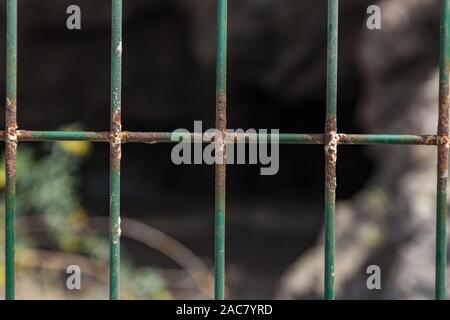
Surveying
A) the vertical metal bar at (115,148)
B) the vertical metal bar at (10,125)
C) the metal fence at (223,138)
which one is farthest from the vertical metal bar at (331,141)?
the vertical metal bar at (10,125)

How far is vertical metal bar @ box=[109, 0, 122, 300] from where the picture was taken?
37.4 inches

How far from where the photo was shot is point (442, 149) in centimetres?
98

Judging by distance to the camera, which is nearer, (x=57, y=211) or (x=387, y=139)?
(x=387, y=139)

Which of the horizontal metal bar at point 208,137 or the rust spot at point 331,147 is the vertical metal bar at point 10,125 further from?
the rust spot at point 331,147

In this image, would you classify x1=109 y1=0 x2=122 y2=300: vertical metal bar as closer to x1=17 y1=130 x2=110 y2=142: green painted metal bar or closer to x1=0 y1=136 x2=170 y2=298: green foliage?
x1=17 y1=130 x2=110 y2=142: green painted metal bar

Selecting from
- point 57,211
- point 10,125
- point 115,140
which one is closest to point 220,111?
point 115,140

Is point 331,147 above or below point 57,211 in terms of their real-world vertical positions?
above

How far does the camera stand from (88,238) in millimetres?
2928

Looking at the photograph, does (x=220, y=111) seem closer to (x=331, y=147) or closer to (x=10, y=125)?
(x=331, y=147)

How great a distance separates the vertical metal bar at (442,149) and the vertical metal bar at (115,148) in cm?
41

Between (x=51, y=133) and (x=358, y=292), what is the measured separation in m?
1.76

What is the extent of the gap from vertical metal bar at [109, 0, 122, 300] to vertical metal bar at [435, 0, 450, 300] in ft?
1.35

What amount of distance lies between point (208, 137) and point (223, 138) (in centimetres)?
2
